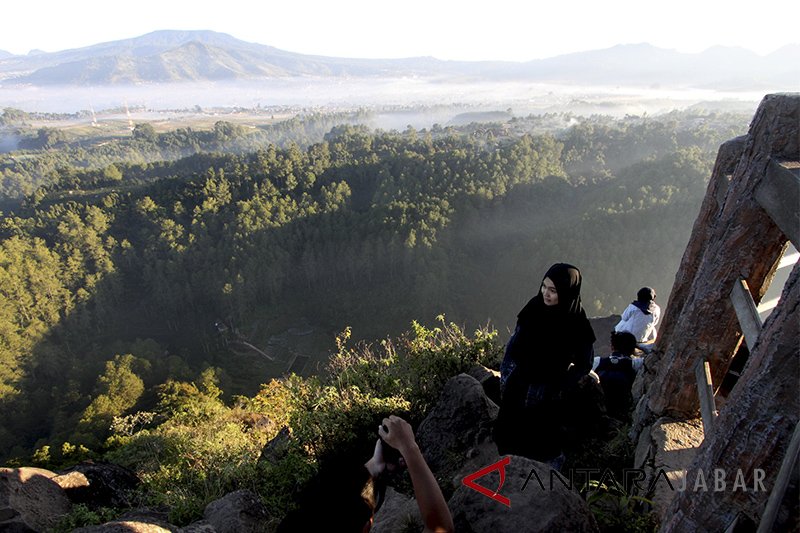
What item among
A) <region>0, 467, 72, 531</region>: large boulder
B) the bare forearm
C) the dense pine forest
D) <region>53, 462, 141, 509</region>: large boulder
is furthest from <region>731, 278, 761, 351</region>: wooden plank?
the dense pine forest

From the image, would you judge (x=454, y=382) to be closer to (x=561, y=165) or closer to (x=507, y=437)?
(x=507, y=437)

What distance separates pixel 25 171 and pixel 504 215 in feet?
318

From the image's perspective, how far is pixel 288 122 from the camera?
14075 centimetres

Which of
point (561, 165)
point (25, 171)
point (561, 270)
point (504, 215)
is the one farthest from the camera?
point (25, 171)

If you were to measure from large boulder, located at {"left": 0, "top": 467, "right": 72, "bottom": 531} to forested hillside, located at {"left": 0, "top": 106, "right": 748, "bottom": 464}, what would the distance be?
67.5ft

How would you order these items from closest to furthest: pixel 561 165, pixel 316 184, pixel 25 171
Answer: pixel 316 184, pixel 561 165, pixel 25 171

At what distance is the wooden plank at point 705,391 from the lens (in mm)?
2722

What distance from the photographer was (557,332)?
290cm

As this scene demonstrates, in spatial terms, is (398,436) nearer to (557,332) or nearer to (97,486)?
(557,332)

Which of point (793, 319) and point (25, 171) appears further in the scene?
point (25, 171)

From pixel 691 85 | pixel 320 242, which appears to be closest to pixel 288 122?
pixel 320 242

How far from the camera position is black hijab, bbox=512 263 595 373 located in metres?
2.87

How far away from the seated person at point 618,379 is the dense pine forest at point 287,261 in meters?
24.4

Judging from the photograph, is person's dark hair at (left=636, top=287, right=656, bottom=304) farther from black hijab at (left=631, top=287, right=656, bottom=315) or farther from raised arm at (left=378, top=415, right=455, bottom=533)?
raised arm at (left=378, top=415, right=455, bottom=533)
